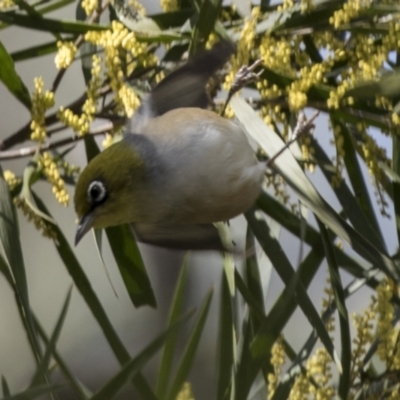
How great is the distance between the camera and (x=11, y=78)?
91 centimetres

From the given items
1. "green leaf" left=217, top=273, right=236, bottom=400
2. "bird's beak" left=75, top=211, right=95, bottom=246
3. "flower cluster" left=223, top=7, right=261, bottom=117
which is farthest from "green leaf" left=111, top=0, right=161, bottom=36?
"green leaf" left=217, top=273, right=236, bottom=400

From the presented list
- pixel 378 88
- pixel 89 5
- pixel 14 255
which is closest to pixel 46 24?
pixel 89 5

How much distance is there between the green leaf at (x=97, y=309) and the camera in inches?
34.1

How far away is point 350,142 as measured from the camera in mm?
927

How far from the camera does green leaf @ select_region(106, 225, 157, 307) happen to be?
99cm

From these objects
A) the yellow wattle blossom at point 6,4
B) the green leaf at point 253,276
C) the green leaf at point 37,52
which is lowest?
the green leaf at point 253,276

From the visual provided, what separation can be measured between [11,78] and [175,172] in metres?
0.24

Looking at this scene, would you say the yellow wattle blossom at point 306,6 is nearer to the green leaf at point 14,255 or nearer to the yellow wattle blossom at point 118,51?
the yellow wattle blossom at point 118,51

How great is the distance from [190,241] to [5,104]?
1.39m

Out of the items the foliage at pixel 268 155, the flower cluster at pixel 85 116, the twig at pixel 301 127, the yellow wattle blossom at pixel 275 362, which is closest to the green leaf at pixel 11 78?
the foliage at pixel 268 155

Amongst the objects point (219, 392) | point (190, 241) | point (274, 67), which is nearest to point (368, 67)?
point (274, 67)

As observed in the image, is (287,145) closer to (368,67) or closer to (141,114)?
(368,67)

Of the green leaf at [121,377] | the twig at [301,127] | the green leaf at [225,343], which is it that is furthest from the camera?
the green leaf at [225,343]

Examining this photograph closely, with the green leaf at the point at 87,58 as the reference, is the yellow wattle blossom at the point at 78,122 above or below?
below
